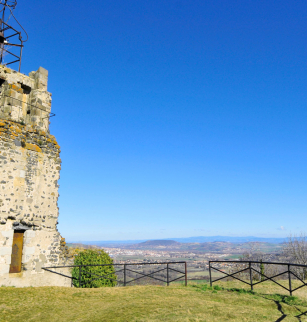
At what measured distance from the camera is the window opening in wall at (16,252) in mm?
12436

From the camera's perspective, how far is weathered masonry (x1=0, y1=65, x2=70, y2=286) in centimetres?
1235

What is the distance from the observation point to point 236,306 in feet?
30.5

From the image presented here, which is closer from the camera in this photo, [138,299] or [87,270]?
[138,299]

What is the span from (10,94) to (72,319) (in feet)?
35.7

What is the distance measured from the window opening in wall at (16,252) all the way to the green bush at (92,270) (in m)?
2.93

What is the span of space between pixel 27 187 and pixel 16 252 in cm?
284

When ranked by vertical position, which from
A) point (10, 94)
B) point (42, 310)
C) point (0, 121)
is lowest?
point (42, 310)

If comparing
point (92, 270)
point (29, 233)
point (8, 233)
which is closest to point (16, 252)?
point (29, 233)

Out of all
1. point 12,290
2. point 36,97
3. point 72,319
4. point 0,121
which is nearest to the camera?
point 72,319

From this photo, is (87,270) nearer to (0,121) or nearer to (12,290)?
(12,290)

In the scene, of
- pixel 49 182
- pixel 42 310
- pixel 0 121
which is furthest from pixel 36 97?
pixel 42 310

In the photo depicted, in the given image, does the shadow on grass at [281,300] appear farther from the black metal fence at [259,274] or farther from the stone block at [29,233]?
the stone block at [29,233]

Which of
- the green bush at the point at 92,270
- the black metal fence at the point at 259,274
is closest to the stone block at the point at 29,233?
the green bush at the point at 92,270

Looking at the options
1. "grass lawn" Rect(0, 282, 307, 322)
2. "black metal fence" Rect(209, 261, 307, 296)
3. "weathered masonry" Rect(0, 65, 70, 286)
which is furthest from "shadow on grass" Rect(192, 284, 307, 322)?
"weathered masonry" Rect(0, 65, 70, 286)
